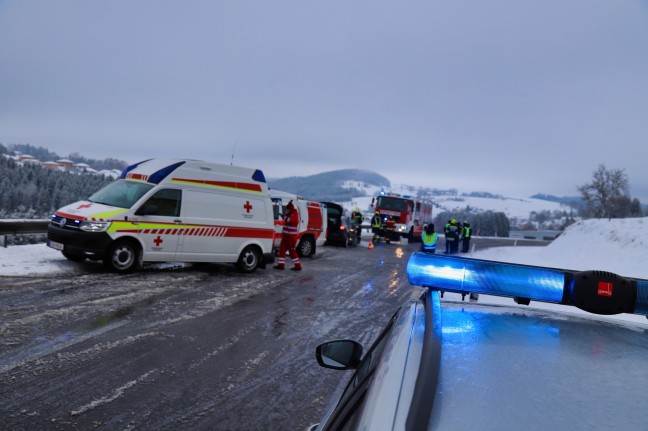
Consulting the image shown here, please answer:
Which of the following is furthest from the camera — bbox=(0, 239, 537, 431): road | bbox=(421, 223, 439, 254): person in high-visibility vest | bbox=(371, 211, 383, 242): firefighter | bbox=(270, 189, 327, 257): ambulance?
bbox=(371, 211, 383, 242): firefighter

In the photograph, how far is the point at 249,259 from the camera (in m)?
12.2

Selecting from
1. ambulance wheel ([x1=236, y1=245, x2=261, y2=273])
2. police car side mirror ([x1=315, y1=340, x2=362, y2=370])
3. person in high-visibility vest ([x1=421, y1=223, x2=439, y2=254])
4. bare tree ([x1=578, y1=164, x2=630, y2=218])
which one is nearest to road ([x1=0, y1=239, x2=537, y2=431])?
police car side mirror ([x1=315, y1=340, x2=362, y2=370])

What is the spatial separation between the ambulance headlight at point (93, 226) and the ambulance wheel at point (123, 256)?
1.45ft

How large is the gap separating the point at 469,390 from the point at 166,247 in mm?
9990

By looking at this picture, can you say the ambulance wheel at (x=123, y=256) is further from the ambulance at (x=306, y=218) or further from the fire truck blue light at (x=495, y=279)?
the fire truck blue light at (x=495, y=279)

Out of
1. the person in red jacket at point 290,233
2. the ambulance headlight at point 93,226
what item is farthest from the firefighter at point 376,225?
the ambulance headlight at point 93,226

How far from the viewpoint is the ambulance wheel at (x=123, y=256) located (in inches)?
387

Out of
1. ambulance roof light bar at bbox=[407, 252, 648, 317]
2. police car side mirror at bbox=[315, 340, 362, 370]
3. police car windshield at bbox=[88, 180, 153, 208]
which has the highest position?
police car windshield at bbox=[88, 180, 153, 208]

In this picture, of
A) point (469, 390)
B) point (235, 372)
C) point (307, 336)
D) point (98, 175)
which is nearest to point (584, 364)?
point (469, 390)

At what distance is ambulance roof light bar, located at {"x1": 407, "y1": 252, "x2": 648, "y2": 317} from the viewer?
2111mm

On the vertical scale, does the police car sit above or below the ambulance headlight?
above

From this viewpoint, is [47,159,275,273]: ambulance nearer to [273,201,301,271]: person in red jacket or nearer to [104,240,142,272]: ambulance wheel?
[104,240,142,272]: ambulance wheel

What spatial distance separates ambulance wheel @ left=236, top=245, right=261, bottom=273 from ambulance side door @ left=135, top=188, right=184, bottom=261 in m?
1.82

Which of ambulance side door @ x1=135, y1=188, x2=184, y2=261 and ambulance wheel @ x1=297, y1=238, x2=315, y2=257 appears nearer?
ambulance side door @ x1=135, y1=188, x2=184, y2=261
